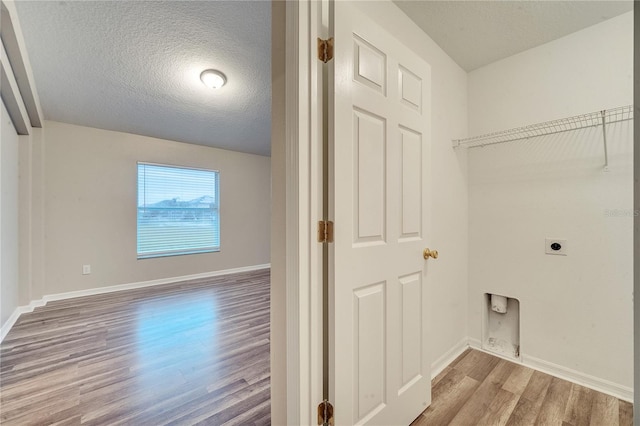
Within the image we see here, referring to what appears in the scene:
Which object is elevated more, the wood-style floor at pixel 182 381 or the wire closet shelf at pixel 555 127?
the wire closet shelf at pixel 555 127

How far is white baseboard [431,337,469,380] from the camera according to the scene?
6.34 feet

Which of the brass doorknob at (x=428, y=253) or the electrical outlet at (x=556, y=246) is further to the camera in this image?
the electrical outlet at (x=556, y=246)

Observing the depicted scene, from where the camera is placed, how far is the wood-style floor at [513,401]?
1.50m

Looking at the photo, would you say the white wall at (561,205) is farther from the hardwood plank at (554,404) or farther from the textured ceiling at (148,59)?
the textured ceiling at (148,59)

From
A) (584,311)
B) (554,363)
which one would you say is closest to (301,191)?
(584,311)

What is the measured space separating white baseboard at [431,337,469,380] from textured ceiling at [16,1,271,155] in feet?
9.01

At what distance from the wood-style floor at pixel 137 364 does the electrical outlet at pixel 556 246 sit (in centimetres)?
222

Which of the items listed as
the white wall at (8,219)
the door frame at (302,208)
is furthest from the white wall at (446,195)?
the white wall at (8,219)

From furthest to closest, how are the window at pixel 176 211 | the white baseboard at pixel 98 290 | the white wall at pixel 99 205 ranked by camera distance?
the window at pixel 176 211 → the white wall at pixel 99 205 → the white baseboard at pixel 98 290

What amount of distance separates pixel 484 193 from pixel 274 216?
191 cm

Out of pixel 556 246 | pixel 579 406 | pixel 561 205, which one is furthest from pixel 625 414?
pixel 561 205

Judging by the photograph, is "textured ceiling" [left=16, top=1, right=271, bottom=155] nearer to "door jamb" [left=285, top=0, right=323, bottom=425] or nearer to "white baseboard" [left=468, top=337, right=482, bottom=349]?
"door jamb" [left=285, top=0, right=323, bottom=425]

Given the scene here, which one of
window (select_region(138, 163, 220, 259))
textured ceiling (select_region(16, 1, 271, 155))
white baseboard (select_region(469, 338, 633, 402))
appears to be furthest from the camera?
window (select_region(138, 163, 220, 259))

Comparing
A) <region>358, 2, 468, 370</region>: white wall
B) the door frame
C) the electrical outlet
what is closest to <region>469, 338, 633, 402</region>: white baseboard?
<region>358, 2, 468, 370</region>: white wall
